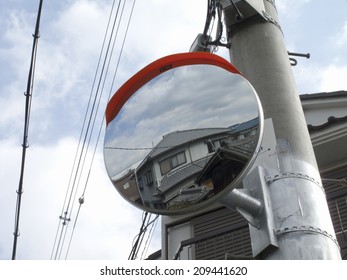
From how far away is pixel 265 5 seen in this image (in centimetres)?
382

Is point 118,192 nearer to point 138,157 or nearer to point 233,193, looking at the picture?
point 138,157

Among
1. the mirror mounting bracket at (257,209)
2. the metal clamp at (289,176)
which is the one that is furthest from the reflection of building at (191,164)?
the metal clamp at (289,176)

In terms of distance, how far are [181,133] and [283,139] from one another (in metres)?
0.59

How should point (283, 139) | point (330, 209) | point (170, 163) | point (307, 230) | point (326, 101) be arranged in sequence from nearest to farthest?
1. point (307, 230)
2. point (170, 163)
3. point (283, 139)
4. point (330, 209)
5. point (326, 101)

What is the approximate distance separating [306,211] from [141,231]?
6.70m

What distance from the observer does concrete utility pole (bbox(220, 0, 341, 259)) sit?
2.49 m

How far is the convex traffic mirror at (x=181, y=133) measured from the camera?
2615 mm

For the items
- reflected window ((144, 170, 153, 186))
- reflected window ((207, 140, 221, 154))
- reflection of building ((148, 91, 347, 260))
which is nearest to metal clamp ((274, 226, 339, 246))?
reflected window ((207, 140, 221, 154))

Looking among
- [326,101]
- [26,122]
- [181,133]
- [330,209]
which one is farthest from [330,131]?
[181,133]

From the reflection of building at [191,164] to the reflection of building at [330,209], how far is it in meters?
5.35

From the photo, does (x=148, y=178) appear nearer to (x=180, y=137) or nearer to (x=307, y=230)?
(x=180, y=137)

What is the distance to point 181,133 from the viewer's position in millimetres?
2748

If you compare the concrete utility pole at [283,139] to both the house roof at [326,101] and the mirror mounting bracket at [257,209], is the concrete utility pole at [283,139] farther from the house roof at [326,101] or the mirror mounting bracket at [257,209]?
the house roof at [326,101]

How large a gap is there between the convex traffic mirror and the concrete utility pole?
286 millimetres
